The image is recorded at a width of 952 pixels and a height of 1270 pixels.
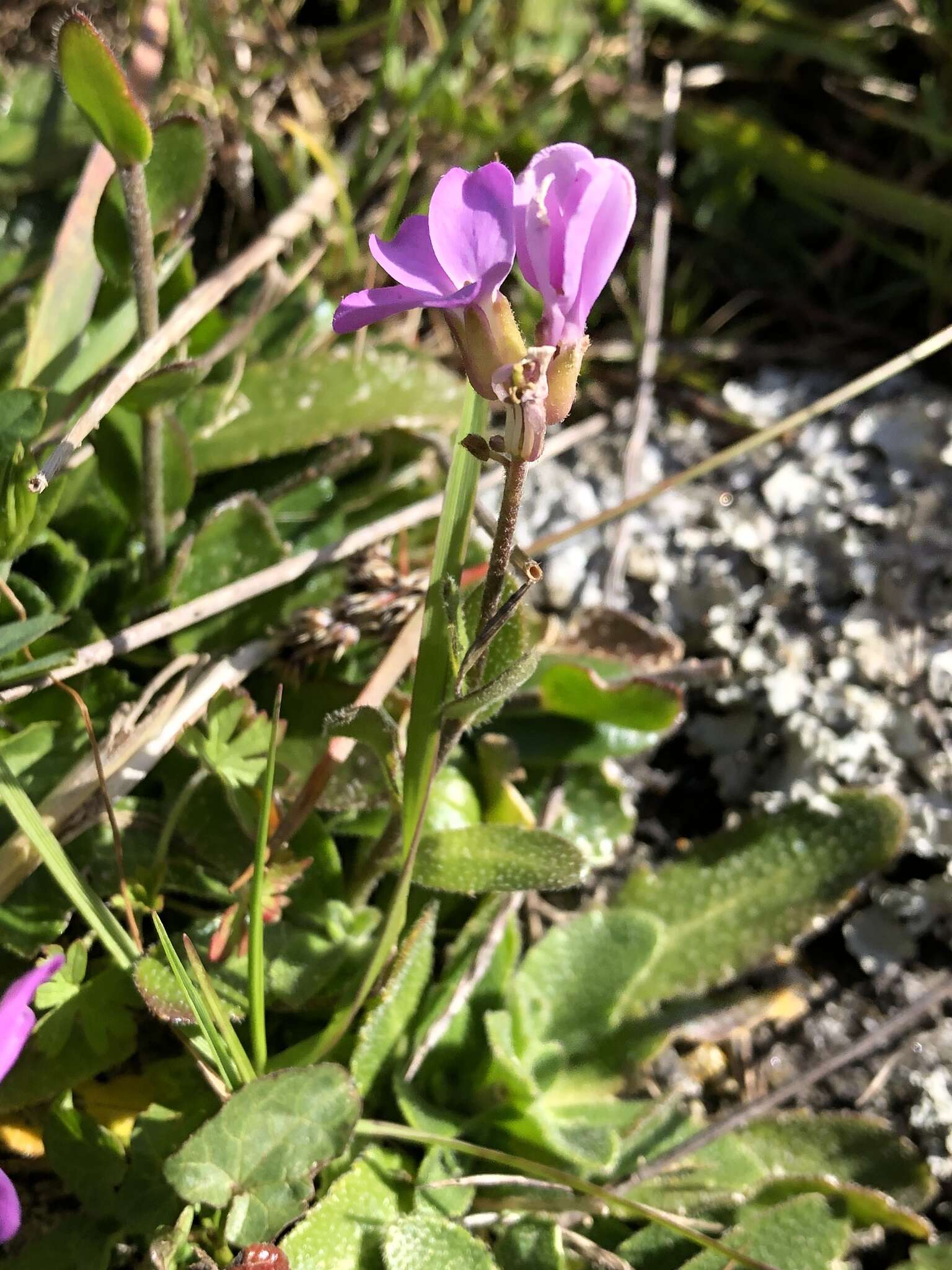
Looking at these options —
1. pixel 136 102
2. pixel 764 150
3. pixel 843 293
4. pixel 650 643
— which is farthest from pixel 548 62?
pixel 136 102

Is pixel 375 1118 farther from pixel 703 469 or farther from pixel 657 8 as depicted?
pixel 657 8

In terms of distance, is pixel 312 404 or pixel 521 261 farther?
pixel 312 404

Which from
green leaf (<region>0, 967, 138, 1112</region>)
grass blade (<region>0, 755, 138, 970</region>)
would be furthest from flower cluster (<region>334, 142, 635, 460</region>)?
green leaf (<region>0, 967, 138, 1112</region>)

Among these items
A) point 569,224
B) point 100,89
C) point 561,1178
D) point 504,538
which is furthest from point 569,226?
point 561,1178

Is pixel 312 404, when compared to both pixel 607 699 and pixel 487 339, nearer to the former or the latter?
pixel 607 699

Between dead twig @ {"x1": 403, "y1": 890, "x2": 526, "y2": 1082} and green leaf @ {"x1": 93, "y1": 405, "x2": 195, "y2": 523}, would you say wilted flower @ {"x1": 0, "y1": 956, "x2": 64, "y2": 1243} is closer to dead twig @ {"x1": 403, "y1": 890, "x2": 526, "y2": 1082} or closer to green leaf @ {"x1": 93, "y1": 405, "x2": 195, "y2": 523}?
dead twig @ {"x1": 403, "y1": 890, "x2": 526, "y2": 1082}

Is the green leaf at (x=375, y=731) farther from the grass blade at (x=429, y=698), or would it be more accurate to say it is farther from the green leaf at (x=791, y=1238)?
the green leaf at (x=791, y=1238)
